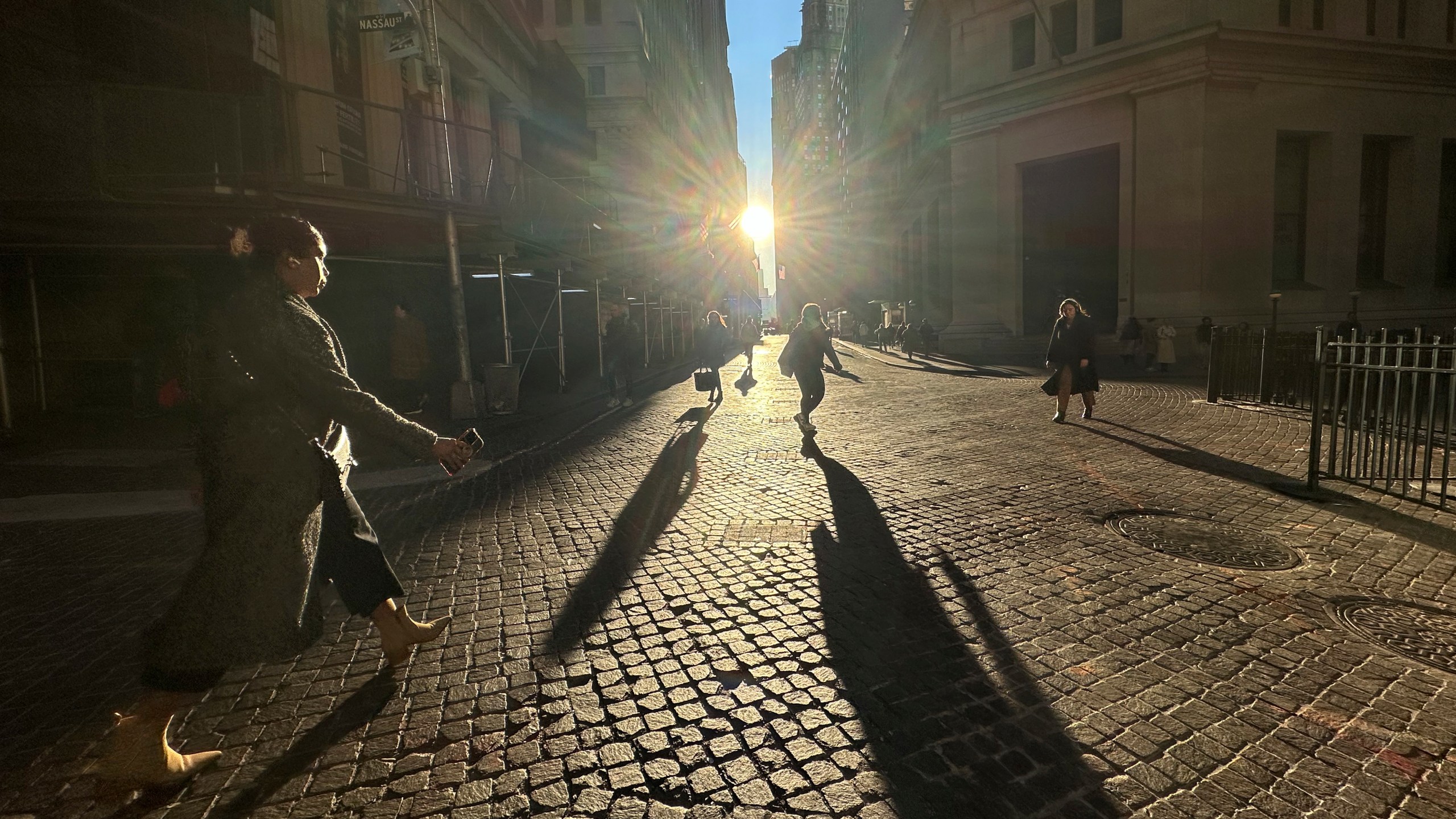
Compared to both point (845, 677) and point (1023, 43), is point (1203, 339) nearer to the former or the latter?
point (1023, 43)

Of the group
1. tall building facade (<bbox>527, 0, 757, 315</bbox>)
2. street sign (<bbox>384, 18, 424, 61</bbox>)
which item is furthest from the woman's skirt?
tall building facade (<bbox>527, 0, 757, 315</bbox>)

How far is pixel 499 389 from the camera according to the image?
13.1 m

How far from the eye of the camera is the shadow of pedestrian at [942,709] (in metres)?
2.39

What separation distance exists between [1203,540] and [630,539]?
408cm

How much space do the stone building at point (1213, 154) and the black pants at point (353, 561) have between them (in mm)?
28211

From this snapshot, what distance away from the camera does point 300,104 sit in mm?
11570

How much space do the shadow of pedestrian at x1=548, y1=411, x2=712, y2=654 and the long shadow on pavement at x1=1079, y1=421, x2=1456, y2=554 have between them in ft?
17.3

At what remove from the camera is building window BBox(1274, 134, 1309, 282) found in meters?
26.9

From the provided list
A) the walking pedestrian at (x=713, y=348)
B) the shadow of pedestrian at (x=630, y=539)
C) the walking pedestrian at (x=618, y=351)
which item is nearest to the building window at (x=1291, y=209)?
the walking pedestrian at (x=713, y=348)

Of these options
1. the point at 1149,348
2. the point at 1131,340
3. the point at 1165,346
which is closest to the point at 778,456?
the point at 1165,346

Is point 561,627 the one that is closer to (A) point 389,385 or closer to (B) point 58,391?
(A) point 389,385

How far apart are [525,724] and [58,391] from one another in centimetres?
1414

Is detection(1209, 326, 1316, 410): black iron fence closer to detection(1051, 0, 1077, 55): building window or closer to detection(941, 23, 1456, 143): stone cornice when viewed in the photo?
detection(941, 23, 1456, 143): stone cornice

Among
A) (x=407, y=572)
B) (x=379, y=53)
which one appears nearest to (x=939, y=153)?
(x=379, y=53)
